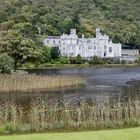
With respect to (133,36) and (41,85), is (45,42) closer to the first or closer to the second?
(133,36)

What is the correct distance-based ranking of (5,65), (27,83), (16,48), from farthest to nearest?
(16,48), (5,65), (27,83)

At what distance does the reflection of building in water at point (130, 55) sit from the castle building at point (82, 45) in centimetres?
283

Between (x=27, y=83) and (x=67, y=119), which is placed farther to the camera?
(x=27, y=83)

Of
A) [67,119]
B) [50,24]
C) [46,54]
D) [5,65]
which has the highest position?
[50,24]

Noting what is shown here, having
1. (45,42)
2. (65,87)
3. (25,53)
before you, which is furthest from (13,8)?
(65,87)

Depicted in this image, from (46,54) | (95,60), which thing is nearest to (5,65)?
(46,54)

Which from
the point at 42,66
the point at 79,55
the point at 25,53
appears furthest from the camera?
the point at 79,55

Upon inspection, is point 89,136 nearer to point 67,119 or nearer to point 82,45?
point 67,119

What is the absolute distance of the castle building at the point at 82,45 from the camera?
14388cm

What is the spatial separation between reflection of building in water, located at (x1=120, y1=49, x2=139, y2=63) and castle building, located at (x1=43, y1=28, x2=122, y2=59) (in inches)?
111

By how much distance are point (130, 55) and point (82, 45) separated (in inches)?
644

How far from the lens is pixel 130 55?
493 ft

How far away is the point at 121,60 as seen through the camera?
14462 cm

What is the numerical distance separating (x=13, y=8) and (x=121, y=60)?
47.1 metres
